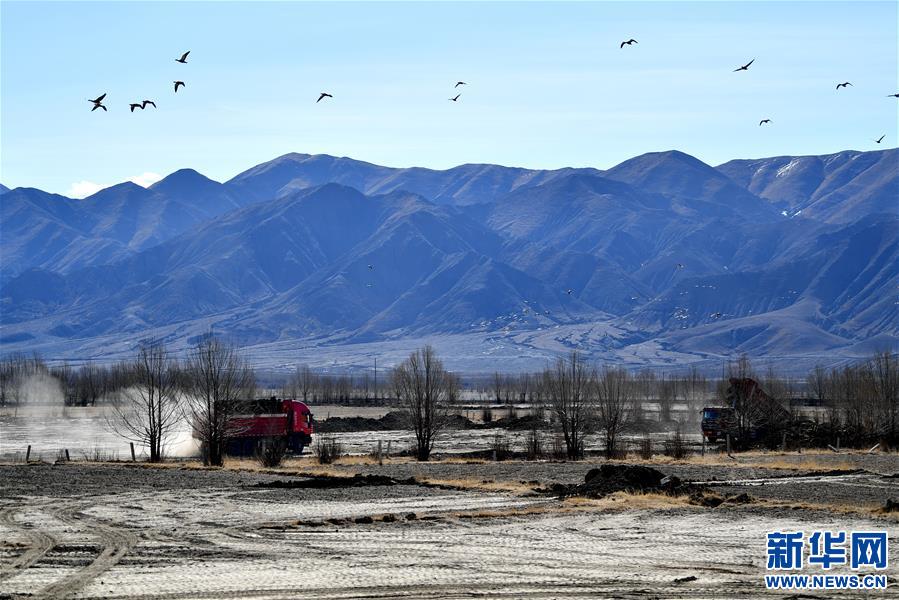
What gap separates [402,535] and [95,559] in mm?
7262

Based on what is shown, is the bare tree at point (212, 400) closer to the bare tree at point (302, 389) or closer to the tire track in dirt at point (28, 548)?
the tire track in dirt at point (28, 548)

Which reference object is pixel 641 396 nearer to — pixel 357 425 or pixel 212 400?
pixel 357 425

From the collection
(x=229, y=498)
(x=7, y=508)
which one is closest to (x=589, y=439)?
(x=229, y=498)

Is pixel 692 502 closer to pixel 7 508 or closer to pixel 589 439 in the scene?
pixel 7 508

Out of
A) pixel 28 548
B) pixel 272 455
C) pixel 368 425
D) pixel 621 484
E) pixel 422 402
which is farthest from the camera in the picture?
pixel 368 425

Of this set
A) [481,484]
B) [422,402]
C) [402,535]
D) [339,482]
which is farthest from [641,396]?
[402,535]

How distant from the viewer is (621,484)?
37.7 m

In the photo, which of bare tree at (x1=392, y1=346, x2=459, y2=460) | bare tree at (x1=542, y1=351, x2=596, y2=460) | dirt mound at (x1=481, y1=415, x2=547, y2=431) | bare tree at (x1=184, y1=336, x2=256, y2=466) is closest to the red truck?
bare tree at (x1=184, y1=336, x2=256, y2=466)

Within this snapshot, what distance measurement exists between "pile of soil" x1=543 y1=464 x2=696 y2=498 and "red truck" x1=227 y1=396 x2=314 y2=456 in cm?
2596

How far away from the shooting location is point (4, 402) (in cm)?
15038

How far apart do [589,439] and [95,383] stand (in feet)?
323

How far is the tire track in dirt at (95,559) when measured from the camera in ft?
70.9

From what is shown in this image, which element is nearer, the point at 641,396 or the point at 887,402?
the point at 887,402

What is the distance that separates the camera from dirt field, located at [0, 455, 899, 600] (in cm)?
2208
